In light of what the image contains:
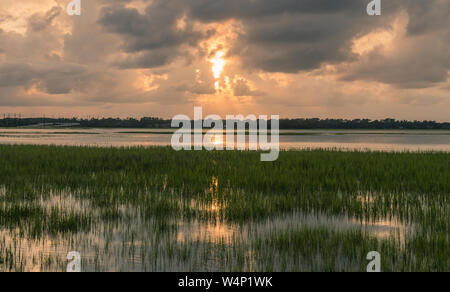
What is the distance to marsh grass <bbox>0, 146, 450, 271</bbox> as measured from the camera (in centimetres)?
548

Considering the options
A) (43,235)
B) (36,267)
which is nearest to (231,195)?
(43,235)

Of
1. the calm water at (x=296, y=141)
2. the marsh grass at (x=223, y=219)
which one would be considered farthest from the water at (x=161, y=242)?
the calm water at (x=296, y=141)

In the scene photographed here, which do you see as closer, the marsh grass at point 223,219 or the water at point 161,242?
the water at point 161,242

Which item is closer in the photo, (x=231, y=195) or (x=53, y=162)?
(x=231, y=195)

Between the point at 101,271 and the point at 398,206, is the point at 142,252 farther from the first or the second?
the point at 398,206

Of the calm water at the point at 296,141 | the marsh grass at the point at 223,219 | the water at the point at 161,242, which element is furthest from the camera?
the calm water at the point at 296,141

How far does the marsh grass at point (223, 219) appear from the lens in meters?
5.48

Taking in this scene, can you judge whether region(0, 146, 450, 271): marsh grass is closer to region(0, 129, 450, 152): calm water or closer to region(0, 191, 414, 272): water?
region(0, 191, 414, 272): water

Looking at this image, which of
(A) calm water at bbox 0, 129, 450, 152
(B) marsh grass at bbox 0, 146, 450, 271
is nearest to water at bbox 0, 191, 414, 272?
(B) marsh grass at bbox 0, 146, 450, 271

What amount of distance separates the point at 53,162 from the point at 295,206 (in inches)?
525

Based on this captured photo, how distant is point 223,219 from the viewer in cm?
801

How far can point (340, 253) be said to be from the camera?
18.9 feet

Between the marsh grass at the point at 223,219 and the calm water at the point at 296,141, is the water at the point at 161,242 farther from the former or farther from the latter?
the calm water at the point at 296,141

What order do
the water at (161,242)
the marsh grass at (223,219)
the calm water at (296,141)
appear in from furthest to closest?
the calm water at (296,141) → the marsh grass at (223,219) → the water at (161,242)
